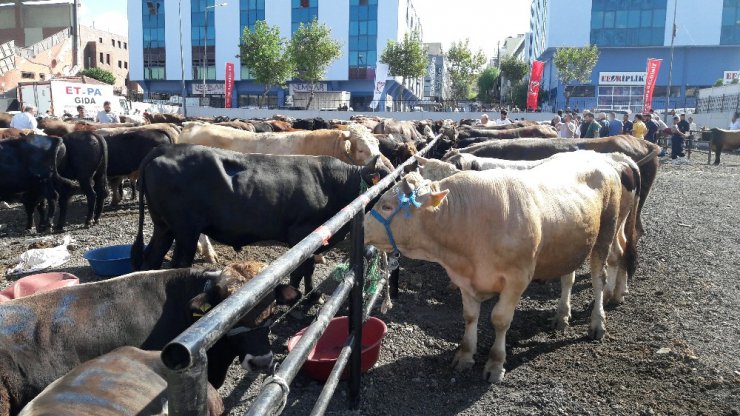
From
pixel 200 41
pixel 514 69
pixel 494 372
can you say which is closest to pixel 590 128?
pixel 494 372

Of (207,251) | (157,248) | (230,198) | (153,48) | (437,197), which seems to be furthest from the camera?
(153,48)

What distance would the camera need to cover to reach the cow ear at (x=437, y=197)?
3775 millimetres

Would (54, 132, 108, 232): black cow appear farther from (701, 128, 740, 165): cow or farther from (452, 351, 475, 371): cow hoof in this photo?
(701, 128, 740, 165): cow

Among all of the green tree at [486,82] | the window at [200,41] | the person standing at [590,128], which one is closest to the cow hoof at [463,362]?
the person standing at [590,128]

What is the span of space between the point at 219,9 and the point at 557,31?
3396cm

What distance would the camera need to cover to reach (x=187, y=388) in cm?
133

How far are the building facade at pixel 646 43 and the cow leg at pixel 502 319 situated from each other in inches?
1982

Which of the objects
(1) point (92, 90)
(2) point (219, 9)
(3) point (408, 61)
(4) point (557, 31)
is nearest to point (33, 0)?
(2) point (219, 9)

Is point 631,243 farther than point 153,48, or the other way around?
point 153,48

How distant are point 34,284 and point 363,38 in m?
53.7

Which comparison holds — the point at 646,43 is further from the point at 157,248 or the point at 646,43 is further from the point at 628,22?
the point at 157,248

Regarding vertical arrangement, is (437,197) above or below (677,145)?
above

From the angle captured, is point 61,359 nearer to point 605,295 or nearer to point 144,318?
point 144,318

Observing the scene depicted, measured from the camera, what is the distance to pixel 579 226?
4426 mm
